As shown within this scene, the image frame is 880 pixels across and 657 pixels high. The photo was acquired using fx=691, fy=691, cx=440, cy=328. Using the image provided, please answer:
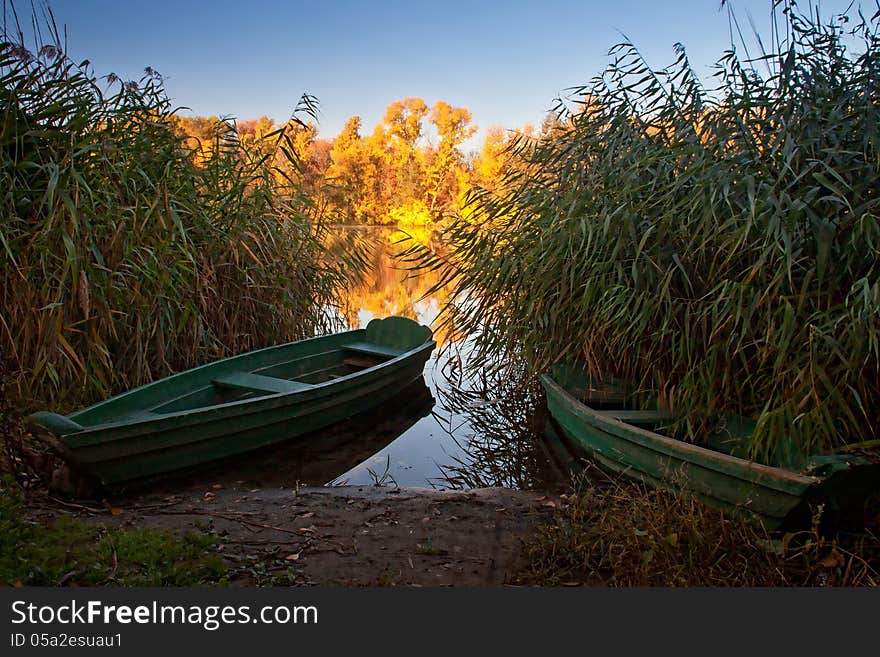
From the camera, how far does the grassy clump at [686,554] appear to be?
109 inches

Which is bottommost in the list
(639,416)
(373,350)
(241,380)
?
(639,416)

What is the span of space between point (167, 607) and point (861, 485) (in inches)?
112

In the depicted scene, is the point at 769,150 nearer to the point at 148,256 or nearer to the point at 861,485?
the point at 861,485

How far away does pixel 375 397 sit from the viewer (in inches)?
→ 243

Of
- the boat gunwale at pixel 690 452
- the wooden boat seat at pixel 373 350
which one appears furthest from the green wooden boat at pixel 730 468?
the wooden boat seat at pixel 373 350

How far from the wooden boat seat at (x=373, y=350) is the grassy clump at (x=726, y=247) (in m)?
1.77

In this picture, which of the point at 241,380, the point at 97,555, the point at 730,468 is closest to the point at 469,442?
the point at 241,380

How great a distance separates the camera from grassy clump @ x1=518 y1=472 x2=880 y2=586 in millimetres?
2760

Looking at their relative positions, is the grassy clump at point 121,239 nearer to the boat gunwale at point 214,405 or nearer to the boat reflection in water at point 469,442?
the boat gunwale at point 214,405

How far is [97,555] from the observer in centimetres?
284

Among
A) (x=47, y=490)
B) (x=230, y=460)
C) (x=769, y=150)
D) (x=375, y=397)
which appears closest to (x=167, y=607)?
(x=47, y=490)

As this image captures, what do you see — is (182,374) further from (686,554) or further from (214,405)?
(686,554)

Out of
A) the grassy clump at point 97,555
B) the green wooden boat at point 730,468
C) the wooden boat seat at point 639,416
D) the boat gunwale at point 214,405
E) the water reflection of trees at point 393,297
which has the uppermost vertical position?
the water reflection of trees at point 393,297

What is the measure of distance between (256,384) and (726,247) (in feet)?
11.1
